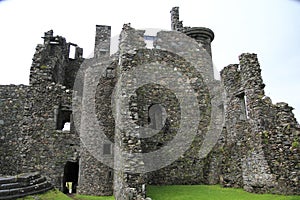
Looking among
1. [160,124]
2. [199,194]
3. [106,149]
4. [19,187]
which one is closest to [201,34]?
[160,124]

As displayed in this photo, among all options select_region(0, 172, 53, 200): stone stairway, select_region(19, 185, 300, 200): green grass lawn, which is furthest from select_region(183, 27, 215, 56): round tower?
select_region(0, 172, 53, 200): stone stairway

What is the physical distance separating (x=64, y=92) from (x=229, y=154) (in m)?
10.7

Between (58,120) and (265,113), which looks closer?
(265,113)

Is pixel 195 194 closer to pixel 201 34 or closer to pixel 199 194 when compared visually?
pixel 199 194

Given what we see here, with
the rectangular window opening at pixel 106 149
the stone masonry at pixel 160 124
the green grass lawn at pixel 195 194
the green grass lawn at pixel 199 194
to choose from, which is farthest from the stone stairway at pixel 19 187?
the rectangular window opening at pixel 106 149

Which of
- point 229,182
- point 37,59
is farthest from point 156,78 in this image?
point 37,59

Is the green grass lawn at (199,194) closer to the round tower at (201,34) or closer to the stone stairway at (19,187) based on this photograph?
the stone stairway at (19,187)

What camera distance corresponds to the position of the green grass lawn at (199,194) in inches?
375

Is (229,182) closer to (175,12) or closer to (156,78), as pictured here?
(156,78)

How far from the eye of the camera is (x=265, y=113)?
11.4 metres

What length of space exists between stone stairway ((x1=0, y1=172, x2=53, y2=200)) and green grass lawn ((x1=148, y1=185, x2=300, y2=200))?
4418mm

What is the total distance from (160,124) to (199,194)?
4351 millimetres

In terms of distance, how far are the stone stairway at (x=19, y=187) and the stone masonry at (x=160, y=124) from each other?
317 cm

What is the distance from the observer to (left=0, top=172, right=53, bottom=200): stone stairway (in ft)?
19.9
